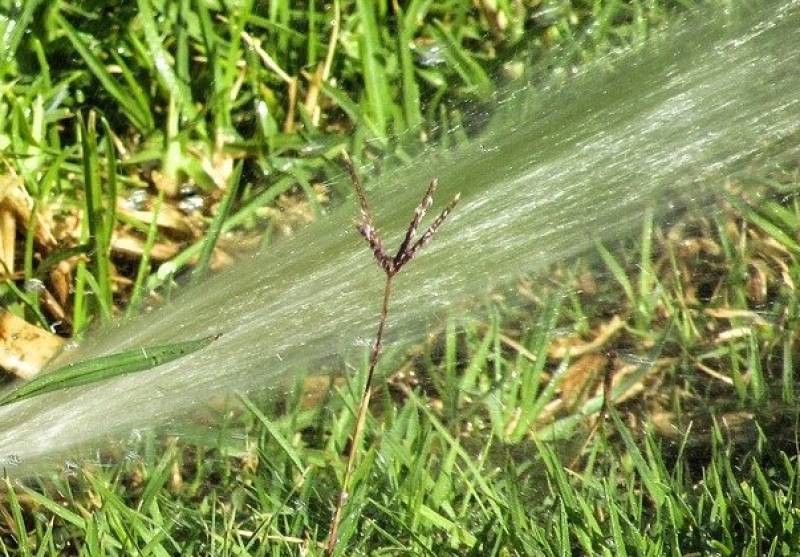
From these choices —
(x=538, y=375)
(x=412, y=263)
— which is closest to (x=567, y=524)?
(x=538, y=375)

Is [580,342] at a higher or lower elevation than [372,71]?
lower

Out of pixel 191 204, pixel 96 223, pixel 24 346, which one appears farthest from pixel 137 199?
pixel 24 346

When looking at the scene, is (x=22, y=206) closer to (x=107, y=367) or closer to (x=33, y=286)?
(x=33, y=286)

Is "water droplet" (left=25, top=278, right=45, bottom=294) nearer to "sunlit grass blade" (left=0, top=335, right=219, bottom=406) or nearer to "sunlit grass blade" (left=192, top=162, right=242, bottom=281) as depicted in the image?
"sunlit grass blade" (left=192, top=162, right=242, bottom=281)

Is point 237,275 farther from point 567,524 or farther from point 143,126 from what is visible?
point 567,524

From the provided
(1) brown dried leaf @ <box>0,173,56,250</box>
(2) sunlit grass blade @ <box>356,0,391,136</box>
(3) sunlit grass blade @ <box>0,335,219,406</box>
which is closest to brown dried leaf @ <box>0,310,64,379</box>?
(1) brown dried leaf @ <box>0,173,56,250</box>

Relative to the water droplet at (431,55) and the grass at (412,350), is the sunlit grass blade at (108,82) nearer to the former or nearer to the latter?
the grass at (412,350)
